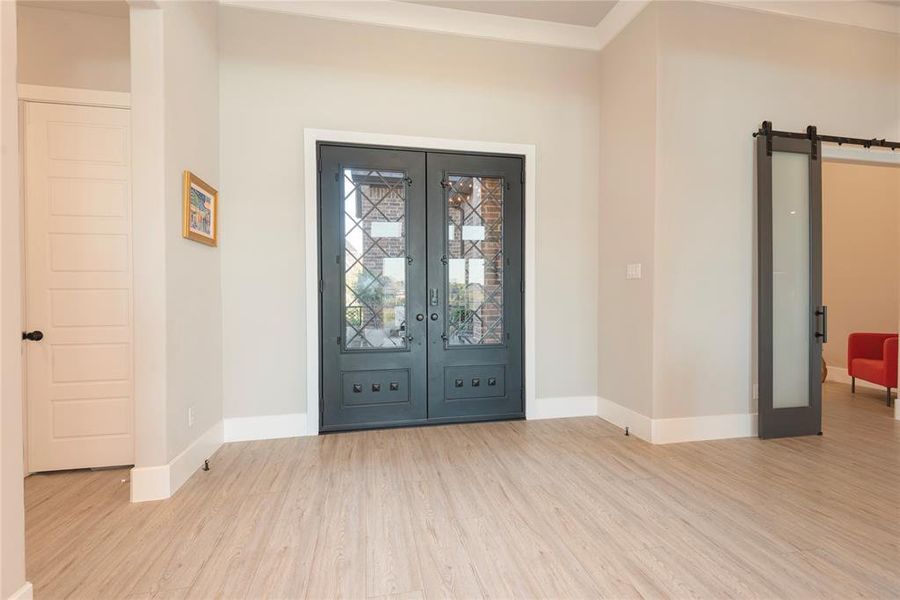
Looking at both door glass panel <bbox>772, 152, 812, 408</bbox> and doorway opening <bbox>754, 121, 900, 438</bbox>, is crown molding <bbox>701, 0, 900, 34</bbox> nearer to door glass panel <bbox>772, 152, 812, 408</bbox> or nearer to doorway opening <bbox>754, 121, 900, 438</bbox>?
doorway opening <bbox>754, 121, 900, 438</bbox>

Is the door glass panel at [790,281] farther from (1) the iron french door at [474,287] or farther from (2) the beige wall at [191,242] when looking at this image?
(2) the beige wall at [191,242]

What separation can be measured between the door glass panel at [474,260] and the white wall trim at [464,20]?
1308 millimetres

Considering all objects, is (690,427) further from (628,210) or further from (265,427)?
(265,427)

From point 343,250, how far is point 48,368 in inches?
84.2

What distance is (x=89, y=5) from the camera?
2861 mm

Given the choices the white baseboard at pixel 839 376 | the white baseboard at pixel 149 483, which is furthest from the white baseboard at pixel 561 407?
the white baseboard at pixel 839 376

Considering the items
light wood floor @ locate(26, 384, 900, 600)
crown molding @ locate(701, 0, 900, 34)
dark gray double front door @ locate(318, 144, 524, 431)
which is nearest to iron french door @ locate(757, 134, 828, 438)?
light wood floor @ locate(26, 384, 900, 600)

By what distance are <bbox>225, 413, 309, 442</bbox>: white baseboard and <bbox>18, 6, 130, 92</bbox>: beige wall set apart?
260 centimetres

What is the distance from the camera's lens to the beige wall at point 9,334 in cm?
144

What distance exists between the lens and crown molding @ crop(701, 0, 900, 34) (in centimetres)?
353

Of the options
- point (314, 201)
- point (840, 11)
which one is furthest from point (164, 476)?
point (840, 11)

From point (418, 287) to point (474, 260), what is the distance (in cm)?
59

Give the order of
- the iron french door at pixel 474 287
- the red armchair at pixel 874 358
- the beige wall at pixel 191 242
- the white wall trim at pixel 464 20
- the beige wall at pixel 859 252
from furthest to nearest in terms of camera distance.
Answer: the beige wall at pixel 859 252 < the red armchair at pixel 874 358 < the iron french door at pixel 474 287 < the white wall trim at pixel 464 20 < the beige wall at pixel 191 242

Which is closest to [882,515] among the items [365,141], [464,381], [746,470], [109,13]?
[746,470]
